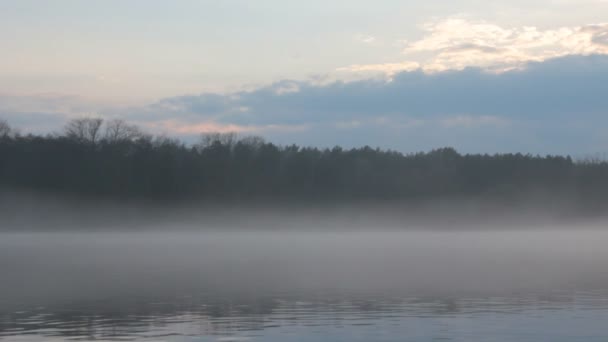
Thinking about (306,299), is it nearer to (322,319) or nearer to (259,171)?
(322,319)

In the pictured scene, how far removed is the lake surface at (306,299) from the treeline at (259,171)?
54892mm

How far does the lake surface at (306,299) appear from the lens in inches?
873

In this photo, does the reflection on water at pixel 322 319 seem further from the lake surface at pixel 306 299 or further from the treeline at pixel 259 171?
the treeline at pixel 259 171

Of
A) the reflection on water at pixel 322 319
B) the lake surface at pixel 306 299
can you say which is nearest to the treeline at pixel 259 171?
the lake surface at pixel 306 299

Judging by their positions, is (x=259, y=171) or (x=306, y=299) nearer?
(x=306, y=299)

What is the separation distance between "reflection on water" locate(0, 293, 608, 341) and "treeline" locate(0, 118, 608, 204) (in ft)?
262

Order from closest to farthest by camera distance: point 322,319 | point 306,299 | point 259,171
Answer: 1. point 322,319
2. point 306,299
3. point 259,171

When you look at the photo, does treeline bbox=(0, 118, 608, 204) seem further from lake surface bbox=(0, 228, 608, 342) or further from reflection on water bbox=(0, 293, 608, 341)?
reflection on water bbox=(0, 293, 608, 341)

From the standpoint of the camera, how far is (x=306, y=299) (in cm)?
2988

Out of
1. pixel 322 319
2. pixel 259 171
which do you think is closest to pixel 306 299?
pixel 322 319

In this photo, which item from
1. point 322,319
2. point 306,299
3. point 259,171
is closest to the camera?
point 322,319

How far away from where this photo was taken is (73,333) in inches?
877

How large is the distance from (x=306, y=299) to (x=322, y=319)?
5332 millimetres

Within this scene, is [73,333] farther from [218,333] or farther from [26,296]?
[26,296]
